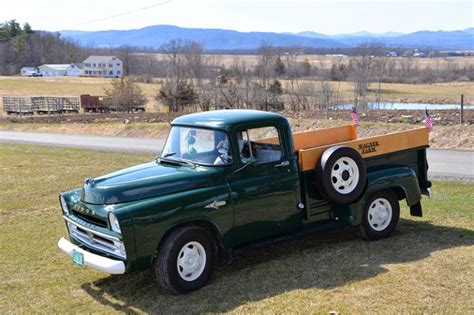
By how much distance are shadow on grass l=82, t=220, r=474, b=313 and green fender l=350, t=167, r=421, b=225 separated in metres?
0.50

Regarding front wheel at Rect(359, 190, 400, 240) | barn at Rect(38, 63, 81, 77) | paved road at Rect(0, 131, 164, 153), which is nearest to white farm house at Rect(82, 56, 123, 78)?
barn at Rect(38, 63, 81, 77)

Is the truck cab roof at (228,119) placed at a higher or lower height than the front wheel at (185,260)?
higher

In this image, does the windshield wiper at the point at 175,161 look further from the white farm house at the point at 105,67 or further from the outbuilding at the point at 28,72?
the white farm house at the point at 105,67

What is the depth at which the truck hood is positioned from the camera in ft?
20.2

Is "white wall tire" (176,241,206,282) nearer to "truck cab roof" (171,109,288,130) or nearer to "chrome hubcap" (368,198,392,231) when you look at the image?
"truck cab roof" (171,109,288,130)

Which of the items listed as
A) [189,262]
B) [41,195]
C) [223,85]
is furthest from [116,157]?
[223,85]

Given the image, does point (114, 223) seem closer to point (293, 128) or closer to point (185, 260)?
point (185, 260)

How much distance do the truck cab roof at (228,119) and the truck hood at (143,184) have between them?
1.98 feet

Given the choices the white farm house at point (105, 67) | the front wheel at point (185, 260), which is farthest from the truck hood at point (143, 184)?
the white farm house at point (105, 67)

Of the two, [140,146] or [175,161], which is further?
[140,146]

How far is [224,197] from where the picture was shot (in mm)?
6480

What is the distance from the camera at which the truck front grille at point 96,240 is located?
5.89 meters

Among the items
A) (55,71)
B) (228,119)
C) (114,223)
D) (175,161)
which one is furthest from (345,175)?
(55,71)

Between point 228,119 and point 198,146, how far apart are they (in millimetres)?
509
